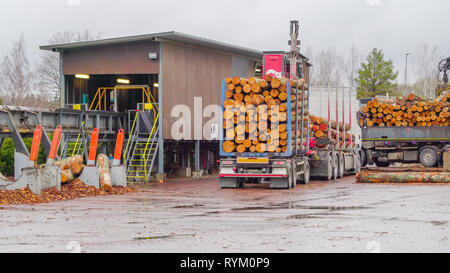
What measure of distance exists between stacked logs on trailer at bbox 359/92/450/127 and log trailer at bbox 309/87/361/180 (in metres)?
1.28

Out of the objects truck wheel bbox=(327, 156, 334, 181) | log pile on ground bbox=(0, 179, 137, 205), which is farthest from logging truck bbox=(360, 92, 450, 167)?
log pile on ground bbox=(0, 179, 137, 205)

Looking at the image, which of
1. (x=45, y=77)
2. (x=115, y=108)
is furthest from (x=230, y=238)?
(x=45, y=77)

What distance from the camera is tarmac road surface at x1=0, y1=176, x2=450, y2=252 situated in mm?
11336

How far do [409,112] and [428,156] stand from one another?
2200mm

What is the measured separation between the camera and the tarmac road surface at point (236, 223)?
37.2 ft

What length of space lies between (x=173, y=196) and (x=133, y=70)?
38.3 feet

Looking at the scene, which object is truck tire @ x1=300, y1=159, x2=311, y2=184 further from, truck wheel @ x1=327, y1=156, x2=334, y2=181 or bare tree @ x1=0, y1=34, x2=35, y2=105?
bare tree @ x1=0, y1=34, x2=35, y2=105

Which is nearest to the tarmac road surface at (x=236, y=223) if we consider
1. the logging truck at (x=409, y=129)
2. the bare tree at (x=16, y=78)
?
the logging truck at (x=409, y=129)

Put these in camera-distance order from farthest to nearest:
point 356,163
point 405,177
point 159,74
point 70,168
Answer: point 356,163 < point 159,74 < point 405,177 < point 70,168

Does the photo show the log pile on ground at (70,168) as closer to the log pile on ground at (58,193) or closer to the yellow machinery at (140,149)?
the log pile on ground at (58,193)

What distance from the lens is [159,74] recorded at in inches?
1303

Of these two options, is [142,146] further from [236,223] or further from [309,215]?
[236,223]

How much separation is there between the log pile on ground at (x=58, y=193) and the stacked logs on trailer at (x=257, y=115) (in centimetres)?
409

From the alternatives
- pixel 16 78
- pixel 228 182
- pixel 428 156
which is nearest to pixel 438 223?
pixel 228 182
